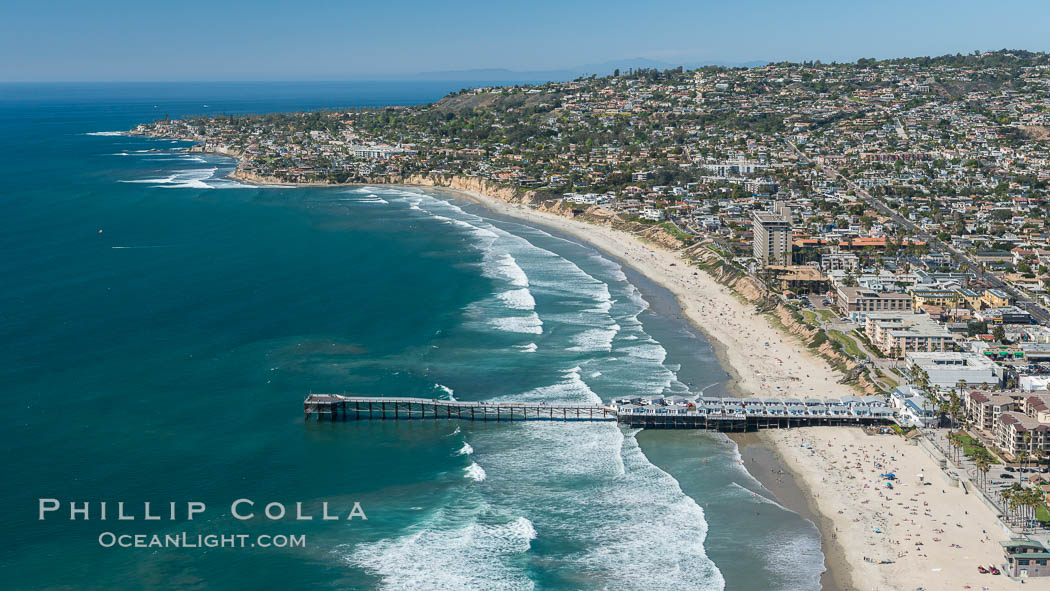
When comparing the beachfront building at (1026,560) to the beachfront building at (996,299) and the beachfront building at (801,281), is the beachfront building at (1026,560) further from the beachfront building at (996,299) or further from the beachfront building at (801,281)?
the beachfront building at (801,281)

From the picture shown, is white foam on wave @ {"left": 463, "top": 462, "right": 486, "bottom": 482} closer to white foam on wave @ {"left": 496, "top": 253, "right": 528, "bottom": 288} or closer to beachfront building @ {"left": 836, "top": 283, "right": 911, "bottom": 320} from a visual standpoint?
beachfront building @ {"left": 836, "top": 283, "right": 911, "bottom": 320}

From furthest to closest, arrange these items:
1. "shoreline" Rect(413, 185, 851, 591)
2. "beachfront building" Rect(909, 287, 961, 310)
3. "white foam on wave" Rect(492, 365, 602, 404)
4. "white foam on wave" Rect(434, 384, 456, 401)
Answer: "beachfront building" Rect(909, 287, 961, 310)
"white foam on wave" Rect(434, 384, 456, 401)
"white foam on wave" Rect(492, 365, 602, 404)
"shoreline" Rect(413, 185, 851, 591)

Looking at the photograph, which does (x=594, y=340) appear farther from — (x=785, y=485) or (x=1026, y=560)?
Answer: (x=1026, y=560)

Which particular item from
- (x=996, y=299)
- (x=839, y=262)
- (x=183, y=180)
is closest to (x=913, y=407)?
(x=996, y=299)

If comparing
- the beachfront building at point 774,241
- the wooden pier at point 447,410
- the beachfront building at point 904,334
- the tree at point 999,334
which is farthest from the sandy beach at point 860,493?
the beachfront building at point 774,241

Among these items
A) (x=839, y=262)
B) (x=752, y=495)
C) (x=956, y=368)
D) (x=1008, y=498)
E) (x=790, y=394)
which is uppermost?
(x=839, y=262)

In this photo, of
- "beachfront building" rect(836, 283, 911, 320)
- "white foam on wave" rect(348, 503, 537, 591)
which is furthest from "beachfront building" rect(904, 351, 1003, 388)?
"white foam on wave" rect(348, 503, 537, 591)

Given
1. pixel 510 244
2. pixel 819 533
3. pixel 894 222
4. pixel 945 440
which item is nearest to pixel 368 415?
pixel 819 533
